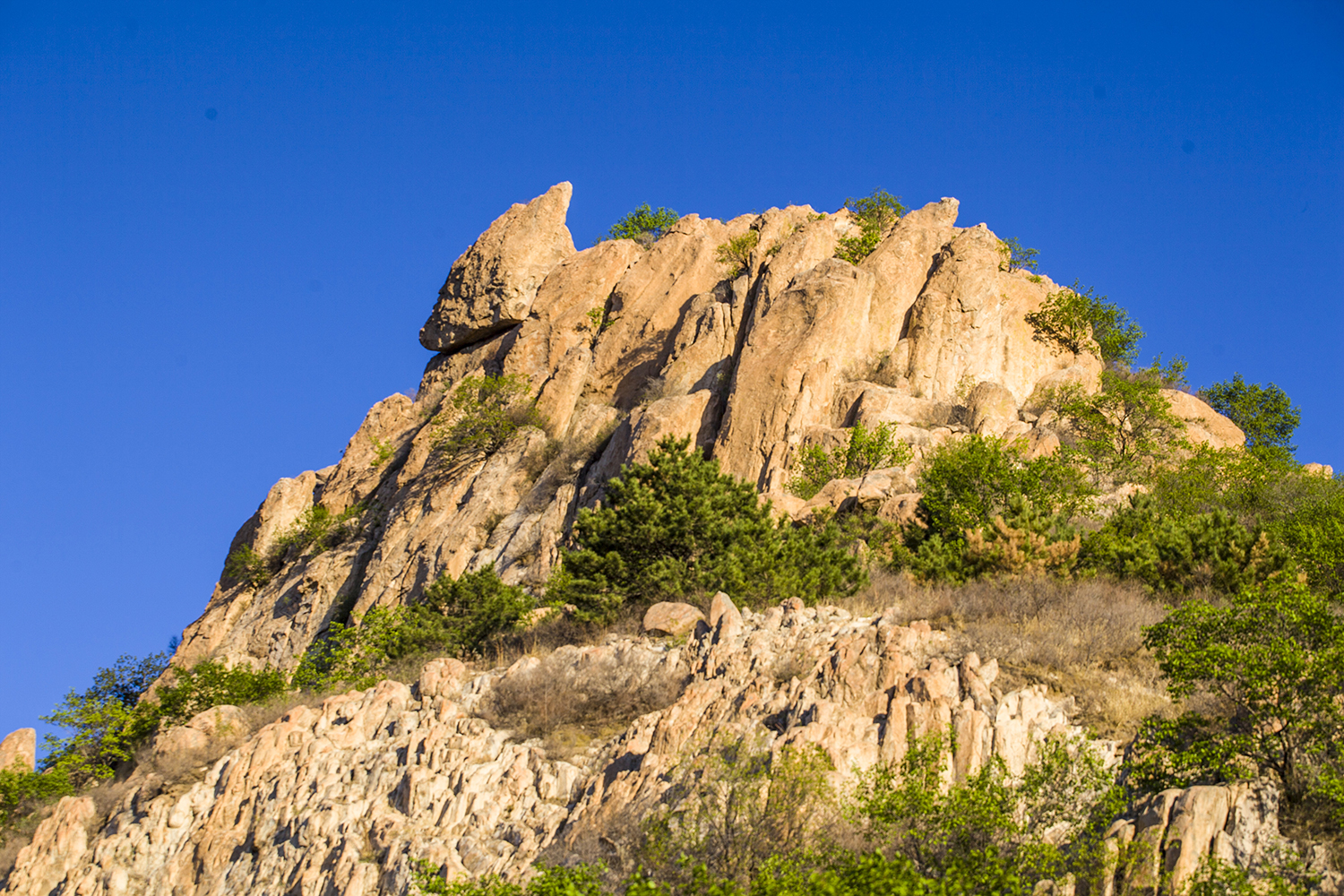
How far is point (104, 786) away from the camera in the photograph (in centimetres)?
2241

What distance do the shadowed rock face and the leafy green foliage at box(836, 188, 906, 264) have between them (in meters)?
0.60

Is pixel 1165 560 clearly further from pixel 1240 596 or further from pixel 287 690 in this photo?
pixel 287 690

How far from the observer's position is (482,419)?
4166cm

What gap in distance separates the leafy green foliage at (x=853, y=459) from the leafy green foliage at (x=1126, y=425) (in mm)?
7240

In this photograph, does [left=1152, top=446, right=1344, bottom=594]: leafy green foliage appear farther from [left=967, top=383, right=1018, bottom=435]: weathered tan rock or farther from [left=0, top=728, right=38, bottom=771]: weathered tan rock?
[left=0, top=728, right=38, bottom=771]: weathered tan rock

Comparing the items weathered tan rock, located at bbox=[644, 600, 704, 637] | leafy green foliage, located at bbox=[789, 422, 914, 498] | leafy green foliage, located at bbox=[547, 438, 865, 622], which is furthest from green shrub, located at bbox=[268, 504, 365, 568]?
weathered tan rock, located at bbox=[644, 600, 704, 637]

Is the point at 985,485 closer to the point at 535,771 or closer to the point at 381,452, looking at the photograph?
the point at 535,771

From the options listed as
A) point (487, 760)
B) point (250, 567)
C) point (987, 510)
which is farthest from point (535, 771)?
point (250, 567)

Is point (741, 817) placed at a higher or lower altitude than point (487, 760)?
lower

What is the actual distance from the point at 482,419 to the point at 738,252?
1259cm

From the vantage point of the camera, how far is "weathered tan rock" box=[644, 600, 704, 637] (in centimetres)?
1952

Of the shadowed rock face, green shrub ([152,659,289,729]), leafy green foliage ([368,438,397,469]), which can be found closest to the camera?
green shrub ([152,659,289,729])

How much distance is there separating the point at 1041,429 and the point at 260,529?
30.5 m

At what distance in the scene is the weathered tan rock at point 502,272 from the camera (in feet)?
167
